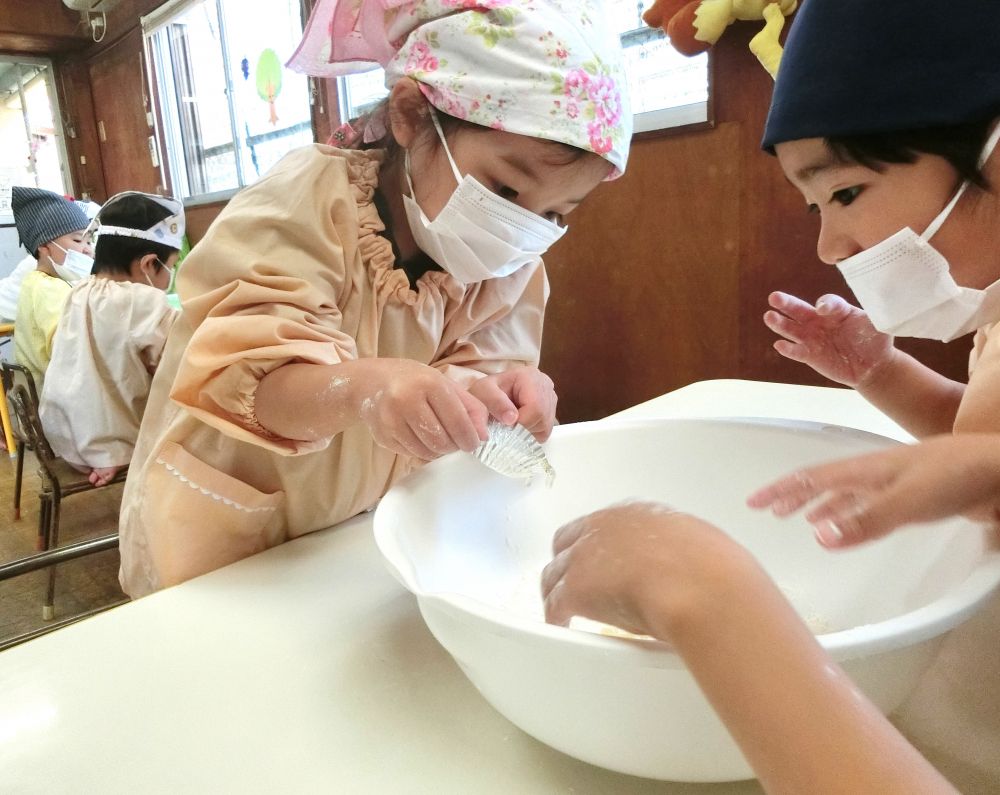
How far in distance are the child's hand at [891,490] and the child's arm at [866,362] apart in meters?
0.37

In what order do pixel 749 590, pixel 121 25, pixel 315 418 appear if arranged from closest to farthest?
1. pixel 749 590
2. pixel 315 418
3. pixel 121 25

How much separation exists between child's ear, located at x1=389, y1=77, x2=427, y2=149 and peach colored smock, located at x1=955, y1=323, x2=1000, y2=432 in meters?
0.53

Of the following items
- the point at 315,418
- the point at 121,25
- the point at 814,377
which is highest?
the point at 121,25

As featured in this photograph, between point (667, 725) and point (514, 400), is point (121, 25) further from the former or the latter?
point (667, 725)

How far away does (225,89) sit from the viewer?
10.5 feet

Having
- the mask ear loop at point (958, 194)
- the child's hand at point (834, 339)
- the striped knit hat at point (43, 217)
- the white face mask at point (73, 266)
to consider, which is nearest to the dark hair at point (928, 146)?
the mask ear loop at point (958, 194)

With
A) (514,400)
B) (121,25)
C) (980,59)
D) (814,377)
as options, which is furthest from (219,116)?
(980,59)

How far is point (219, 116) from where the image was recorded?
337cm

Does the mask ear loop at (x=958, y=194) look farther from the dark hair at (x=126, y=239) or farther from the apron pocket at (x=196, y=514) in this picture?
the dark hair at (x=126, y=239)

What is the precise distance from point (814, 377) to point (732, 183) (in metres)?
0.41

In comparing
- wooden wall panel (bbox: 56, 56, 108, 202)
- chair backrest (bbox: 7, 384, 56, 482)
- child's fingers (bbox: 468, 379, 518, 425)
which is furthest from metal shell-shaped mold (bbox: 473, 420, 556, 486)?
wooden wall panel (bbox: 56, 56, 108, 202)

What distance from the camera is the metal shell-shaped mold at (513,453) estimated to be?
57 centimetres

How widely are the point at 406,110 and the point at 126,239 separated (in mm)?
1955

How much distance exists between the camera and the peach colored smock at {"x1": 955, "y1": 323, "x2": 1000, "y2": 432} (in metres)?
0.50
